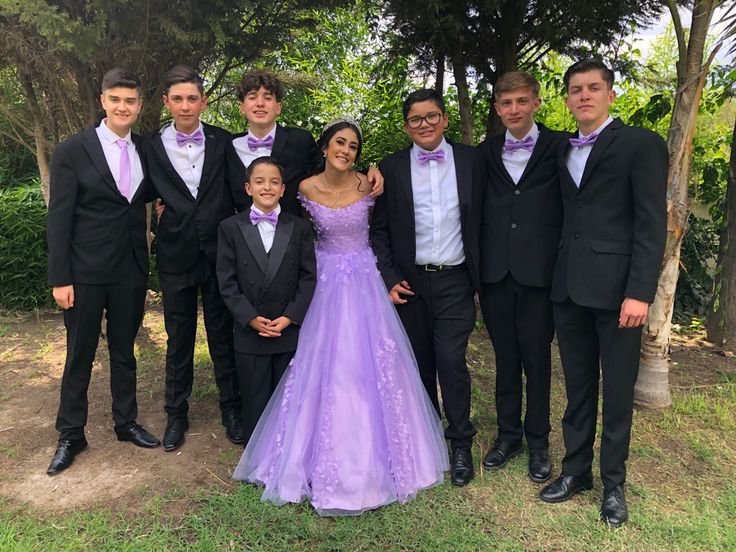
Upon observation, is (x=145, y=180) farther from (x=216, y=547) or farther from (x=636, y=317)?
(x=636, y=317)

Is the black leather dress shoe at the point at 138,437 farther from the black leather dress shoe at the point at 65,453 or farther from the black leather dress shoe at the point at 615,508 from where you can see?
the black leather dress shoe at the point at 615,508

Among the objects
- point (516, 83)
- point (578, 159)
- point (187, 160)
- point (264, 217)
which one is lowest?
point (264, 217)

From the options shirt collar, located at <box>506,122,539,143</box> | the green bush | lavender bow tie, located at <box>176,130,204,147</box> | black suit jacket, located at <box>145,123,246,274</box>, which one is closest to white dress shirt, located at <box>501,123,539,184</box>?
shirt collar, located at <box>506,122,539,143</box>

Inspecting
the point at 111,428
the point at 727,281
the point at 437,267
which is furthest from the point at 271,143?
the point at 727,281

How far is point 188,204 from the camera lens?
3613mm

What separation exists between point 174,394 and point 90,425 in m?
0.80

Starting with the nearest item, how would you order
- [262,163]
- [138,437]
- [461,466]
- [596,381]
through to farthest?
[596,381] → [262,163] → [461,466] → [138,437]

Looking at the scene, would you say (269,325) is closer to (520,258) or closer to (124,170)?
(124,170)

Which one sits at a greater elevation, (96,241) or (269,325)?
(96,241)

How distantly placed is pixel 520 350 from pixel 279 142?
2.05 meters

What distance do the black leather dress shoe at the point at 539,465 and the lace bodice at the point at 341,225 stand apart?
A: 66.2 inches

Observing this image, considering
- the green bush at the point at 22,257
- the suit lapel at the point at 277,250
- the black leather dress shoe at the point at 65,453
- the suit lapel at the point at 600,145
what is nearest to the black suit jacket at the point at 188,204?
the suit lapel at the point at 277,250

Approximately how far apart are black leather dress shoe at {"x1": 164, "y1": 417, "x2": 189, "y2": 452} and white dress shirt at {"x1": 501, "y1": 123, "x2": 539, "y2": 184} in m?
2.77

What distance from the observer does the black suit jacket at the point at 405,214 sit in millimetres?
3426
